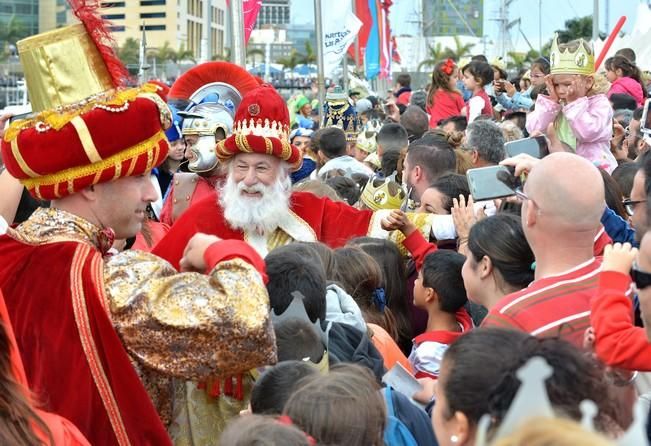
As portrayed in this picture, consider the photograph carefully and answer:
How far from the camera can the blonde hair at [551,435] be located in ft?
5.10

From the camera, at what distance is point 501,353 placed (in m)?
2.64

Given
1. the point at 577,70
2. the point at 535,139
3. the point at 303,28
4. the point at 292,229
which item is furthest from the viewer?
the point at 303,28

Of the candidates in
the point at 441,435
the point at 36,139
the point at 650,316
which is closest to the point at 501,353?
the point at 441,435

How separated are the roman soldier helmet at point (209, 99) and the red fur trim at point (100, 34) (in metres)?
3.22

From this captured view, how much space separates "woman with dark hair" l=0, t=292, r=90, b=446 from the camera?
2244 mm

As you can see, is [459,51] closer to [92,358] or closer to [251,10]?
[251,10]

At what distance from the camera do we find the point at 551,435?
1571 mm

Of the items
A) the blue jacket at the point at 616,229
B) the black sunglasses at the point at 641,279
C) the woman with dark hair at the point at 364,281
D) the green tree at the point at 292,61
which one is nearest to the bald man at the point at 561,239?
the black sunglasses at the point at 641,279

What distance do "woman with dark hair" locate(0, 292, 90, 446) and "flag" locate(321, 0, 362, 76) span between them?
36.9 feet

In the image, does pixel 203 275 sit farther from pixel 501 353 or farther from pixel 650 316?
pixel 650 316

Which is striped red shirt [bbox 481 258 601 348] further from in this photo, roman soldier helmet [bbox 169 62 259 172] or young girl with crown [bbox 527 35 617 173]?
young girl with crown [bbox 527 35 617 173]

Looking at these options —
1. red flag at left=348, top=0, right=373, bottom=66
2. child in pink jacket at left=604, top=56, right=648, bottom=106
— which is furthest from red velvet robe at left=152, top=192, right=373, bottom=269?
red flag at left=348, top=0, right=373, bottom=66

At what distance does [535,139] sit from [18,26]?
8367 centimetres

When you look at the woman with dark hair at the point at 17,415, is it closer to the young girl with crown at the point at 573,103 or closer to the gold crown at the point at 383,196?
the gold crown at the point at 383,196
